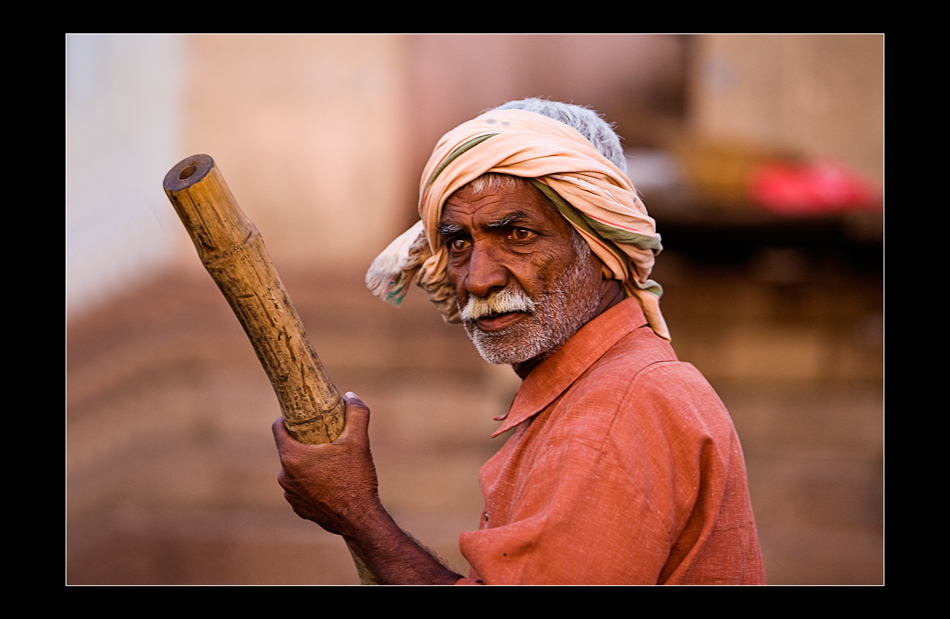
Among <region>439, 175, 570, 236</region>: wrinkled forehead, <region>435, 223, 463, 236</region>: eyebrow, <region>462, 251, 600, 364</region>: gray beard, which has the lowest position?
<region>462, 251, 600, 364</region>: gray beard

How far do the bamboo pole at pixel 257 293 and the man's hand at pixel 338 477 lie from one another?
0.09 feet

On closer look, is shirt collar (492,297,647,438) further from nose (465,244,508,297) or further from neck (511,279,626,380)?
nose (465,244,508,297)

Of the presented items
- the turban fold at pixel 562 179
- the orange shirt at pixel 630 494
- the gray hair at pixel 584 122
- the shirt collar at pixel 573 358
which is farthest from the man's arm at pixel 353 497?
the gray hair at pixel 584 122

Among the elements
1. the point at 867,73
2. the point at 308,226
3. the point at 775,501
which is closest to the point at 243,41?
the point at 308,226

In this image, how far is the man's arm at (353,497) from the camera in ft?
5.71

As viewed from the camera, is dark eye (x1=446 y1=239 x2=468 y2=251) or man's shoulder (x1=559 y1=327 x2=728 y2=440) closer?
man's shoulder (x1=559 y1=327 x2=728 y2=440)

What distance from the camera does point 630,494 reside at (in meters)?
1.52

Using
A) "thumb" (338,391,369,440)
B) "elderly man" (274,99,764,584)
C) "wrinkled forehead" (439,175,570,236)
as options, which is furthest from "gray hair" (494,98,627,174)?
"thumb" (338,391,369,440)

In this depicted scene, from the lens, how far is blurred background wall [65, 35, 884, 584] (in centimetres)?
609

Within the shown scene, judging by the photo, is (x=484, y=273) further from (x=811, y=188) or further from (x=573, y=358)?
(x=811, y=188)

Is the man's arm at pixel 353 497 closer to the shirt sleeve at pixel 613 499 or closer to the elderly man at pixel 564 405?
the elderly man at pixel 564 405

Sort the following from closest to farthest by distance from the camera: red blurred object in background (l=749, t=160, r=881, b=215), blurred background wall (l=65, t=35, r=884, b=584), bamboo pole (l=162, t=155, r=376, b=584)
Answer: bamboo pole (l=162, t=155, r=376, b=584)
blurred background wall (l=65, t=35, r=884, b=584)
red blurred object in background (l=749, t=160, r=881, b=215)

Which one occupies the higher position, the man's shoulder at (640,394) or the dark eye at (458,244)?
the dark eye at (458,244)

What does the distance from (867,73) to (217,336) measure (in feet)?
17.7
